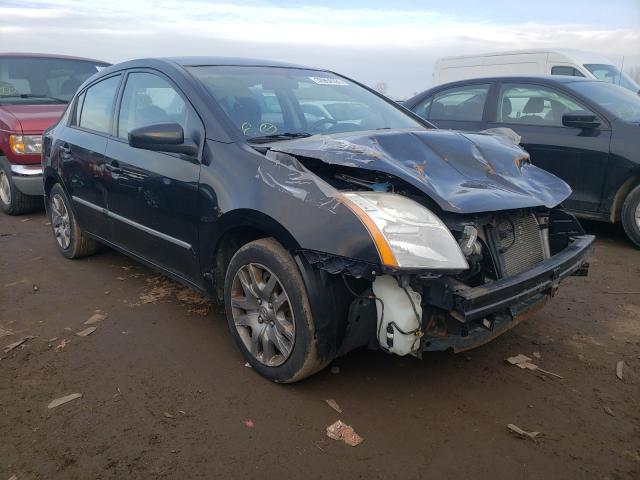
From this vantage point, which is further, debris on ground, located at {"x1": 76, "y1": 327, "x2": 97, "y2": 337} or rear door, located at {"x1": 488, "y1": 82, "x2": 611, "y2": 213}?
rear door, located at {"x1": 488, "y1": 82, "x2": 611, "y2": 213}

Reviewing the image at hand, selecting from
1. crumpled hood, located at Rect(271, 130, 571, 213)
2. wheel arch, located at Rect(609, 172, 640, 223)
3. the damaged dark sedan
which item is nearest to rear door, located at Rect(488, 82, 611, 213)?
wheel arch, located at Rect(609, 172, 640, 223)

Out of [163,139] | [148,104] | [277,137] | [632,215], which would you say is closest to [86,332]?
[163,139]

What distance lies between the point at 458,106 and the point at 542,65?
16.5 ft

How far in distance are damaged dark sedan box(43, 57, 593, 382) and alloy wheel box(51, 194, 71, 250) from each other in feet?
4.49

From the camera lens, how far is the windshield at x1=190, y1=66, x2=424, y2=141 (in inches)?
128

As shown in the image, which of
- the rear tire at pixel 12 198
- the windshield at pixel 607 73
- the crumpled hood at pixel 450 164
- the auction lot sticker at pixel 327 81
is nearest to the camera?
the crumpled hood at pixel 450 164

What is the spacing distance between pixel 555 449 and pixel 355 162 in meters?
1.55

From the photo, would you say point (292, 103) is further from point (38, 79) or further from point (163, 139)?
point (38, 79)

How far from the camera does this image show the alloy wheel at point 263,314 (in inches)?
108

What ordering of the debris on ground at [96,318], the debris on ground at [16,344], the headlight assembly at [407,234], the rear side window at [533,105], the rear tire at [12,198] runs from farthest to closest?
the rear tire at [12,198]
the rear side window at [533,105]
the debris on ground at [96,318]
the debris on ground at [16,344]
the headlight assembly at [407,234]

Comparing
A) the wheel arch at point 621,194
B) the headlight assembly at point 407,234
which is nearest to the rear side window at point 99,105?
the headlight assembly at point 407,234

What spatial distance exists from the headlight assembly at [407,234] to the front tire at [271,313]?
475 mm

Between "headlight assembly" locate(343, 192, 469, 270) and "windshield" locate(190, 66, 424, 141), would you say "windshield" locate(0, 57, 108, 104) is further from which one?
"headlight assembly" locate(343, 192, 469, 270)

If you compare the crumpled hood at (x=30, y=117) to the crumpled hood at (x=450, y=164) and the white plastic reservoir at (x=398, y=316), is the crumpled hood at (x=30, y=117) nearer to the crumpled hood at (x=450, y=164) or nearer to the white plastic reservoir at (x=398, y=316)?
the crumpled hood at (x=450, y=164)
